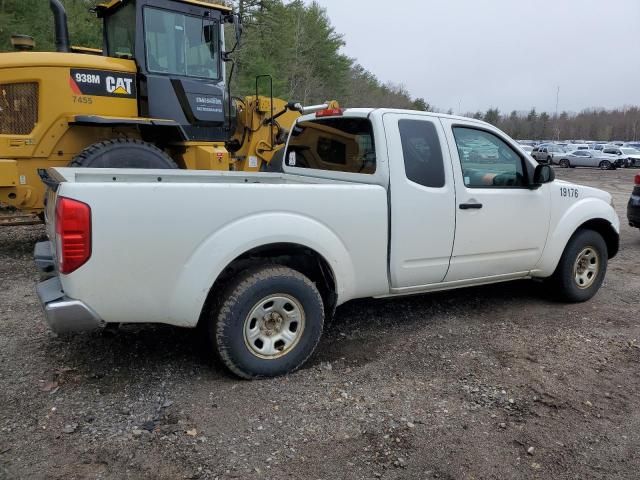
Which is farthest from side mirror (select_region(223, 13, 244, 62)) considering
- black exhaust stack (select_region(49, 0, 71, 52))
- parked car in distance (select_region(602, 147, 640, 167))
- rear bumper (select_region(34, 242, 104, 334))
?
parked car in distance (select_region(602, 147, 640, 167))

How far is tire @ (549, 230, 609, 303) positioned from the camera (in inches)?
210

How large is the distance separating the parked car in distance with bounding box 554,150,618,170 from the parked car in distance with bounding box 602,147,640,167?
573 millimetres

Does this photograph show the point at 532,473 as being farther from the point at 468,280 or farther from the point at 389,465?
the point at 468,280

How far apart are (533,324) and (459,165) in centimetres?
162

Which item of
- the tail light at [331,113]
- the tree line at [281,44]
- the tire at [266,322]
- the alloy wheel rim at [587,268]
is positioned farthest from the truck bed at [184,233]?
the tree line at [281,44]

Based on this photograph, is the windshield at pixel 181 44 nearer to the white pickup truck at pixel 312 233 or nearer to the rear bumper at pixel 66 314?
the white pickup truck at pixel 312 233

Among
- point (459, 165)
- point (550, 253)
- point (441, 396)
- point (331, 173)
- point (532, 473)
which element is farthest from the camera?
point (550, 253)

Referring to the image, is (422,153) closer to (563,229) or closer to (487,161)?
(487,161)

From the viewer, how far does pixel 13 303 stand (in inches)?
199

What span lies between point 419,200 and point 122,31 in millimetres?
5748

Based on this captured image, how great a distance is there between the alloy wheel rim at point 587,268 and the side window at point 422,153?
2118 mm

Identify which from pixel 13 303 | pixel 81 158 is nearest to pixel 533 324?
pixel 13 303

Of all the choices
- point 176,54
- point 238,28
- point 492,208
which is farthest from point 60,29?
point 492,208

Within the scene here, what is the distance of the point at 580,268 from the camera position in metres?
5.53
